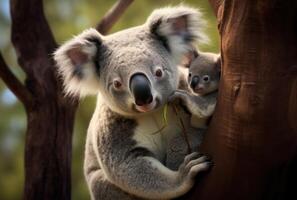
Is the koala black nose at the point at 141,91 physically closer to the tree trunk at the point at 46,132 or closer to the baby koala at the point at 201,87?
the baby koala at the point at 201,87

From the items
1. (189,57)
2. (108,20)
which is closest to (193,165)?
(189,57)

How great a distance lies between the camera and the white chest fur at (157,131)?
3.45 m

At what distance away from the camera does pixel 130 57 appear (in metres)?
3.40

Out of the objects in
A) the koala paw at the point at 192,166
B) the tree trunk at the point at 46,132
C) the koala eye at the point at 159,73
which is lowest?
the tree trunk at the point at 46,132

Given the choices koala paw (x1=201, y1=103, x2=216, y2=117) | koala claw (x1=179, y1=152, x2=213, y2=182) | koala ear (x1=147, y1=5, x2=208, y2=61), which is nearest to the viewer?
koala claw (x1=179, y1=152, x2=213, y2=182)

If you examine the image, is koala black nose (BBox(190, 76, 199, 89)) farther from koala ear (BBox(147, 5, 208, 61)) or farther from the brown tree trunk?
the brown tree trunk

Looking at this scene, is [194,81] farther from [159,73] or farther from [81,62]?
[81,62]

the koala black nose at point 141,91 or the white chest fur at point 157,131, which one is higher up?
the koala black nose at point 141,91

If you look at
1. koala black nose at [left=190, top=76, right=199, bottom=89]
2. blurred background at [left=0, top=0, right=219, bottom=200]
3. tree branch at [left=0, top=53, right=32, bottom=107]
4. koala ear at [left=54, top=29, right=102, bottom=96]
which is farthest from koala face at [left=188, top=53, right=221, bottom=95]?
blurred background at [left=0, top=0, right=219, bottom=200]

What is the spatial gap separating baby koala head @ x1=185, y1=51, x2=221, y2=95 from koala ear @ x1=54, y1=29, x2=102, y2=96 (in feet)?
1.89

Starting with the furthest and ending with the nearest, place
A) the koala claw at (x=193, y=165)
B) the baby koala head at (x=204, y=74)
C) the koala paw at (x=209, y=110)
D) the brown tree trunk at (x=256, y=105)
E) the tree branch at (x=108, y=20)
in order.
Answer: the tree branch at (x=108, y=20) < the baby koala head at (x=204, y=74) < the koala paw at (x=209, y=110) < the koala claw at (x=193, y=165) < the brown tree trunk at (x=256, y=105)

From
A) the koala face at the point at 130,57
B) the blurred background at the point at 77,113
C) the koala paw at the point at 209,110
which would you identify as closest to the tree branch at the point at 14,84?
the koala face at the point at 130,57

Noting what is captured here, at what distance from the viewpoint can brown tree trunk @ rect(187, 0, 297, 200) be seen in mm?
2537

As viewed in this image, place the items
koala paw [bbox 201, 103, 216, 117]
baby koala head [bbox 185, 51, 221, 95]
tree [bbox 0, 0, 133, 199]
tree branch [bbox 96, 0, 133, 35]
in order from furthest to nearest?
tree branch [bbox 96, 0, 133, 35] < tree [bbox 0, 0, 133, 199] < baby koala head [bbox 185, 51, 221, 95] < koala paw [bbox 201, 103, 216, 117]
